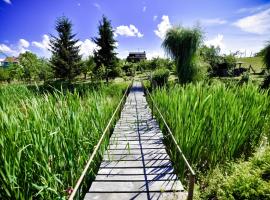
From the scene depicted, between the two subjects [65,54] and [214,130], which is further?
[65,54]

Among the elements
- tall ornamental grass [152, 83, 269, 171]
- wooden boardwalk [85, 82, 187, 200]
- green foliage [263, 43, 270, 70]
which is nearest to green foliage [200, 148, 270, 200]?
tall ornamental grass [152, 83, 269, 171]

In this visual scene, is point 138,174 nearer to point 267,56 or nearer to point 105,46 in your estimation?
point 267,56

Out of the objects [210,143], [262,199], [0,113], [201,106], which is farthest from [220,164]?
[0,113]

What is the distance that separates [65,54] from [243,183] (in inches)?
995

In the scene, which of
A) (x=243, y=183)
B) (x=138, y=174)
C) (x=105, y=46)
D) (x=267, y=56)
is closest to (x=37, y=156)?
(x=138, y=174)

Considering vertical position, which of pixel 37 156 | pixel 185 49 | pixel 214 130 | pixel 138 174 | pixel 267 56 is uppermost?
pixel 185 49

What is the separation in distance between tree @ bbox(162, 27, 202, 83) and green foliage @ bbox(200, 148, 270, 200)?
1232cm

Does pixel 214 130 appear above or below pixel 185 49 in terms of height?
below

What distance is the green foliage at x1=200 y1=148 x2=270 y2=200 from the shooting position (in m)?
2.51

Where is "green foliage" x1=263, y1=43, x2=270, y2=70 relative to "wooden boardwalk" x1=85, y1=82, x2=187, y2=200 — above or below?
above

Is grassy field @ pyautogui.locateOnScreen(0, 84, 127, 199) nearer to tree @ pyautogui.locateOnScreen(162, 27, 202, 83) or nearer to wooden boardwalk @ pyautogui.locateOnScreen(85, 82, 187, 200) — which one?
wooden boardwalk @ pyautogui.locateOnScreen(85, 82, 187, 200)

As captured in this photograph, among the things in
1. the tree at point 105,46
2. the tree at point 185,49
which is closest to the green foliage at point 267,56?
the tree at point 185,49

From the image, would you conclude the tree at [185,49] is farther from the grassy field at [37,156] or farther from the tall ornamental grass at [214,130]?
the grassy field at [37,156]

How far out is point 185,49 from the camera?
15.3 m
